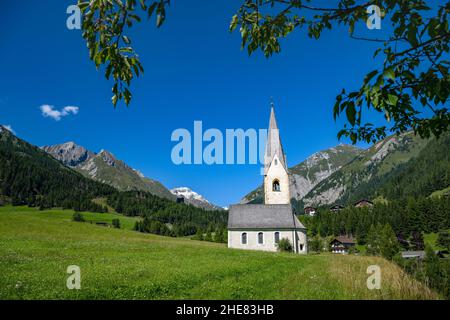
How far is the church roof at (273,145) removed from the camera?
245 feet

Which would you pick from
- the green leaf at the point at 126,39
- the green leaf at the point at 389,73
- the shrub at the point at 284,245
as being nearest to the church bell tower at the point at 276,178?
the shrub at the point at 284,245

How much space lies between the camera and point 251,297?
1028cm

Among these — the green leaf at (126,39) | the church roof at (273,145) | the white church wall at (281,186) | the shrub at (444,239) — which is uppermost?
the church roof at (273,145)

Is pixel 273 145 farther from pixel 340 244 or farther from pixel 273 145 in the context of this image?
pixel 340 244

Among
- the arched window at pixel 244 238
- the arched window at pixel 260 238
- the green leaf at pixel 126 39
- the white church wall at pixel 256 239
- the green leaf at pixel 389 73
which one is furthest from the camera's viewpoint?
the arched window at pixel 244 238

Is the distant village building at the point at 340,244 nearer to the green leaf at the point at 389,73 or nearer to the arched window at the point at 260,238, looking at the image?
the arched window at the point at 260,238

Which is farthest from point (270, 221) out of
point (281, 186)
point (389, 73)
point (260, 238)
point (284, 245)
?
point (389, 73)

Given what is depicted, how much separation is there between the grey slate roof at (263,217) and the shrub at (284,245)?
4790 mm

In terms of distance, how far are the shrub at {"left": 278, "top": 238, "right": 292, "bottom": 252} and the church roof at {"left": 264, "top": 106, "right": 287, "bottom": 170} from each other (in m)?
18.6

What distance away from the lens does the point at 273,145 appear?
7606 centimetres

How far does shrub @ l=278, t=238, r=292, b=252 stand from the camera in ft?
200

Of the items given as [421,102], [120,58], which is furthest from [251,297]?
[120,58]
